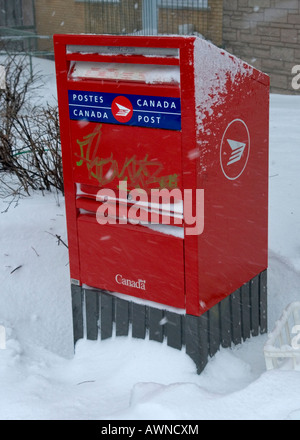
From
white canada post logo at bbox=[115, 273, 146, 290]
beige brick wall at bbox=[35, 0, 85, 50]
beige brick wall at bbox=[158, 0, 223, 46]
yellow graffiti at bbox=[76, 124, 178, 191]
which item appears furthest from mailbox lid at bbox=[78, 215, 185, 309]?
beige brick wall at bbox=[35, 0, 85, 50]

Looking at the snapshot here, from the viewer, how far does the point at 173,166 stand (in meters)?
2.95

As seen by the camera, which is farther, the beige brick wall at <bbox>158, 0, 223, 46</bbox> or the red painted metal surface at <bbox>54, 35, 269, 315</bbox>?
the beige brick wall at <bbox>158, 0, 223, 46</bbox>

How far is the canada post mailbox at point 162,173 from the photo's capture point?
2.90 m

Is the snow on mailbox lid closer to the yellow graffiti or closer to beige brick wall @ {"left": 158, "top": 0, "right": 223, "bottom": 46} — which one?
the yellow graffiti

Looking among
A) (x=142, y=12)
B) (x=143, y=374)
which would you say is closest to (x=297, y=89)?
(x=142, y=12)

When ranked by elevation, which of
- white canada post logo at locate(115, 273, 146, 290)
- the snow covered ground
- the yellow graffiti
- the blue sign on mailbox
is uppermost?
the blue sign on mailbox

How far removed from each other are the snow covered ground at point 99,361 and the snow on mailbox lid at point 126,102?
105 cm

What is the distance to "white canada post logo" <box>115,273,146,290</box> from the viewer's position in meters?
3.25

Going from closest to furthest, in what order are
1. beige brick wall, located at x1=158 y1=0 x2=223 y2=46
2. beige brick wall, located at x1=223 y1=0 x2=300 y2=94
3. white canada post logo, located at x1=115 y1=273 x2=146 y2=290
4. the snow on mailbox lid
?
1. the snow on mailbox lid
2. white canada post logo, located at x1=115 y1=273 x2=146 y2=290
3. beige brick wall, located at x1=223 y1=0 x2=300 y2=94
4. beige brick wall, located at x1=158 y1=0 x2=223 y2=46

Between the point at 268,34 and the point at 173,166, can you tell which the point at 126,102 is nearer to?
the point at 173,166

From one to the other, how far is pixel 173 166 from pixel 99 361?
1.07m

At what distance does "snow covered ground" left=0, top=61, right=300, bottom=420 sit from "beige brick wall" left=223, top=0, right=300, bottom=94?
5846 mm

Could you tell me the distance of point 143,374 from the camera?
10.6 feet

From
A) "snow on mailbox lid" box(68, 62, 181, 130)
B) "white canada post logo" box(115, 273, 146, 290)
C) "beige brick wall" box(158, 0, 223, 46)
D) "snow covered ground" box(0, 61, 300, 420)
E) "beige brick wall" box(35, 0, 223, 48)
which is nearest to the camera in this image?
"snow covered ground" box(0, 61, 300, 420)
